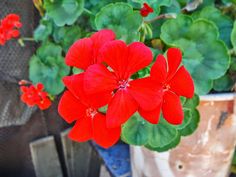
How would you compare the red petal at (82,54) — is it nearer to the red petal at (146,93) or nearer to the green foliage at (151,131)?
the red petal at (146,93)

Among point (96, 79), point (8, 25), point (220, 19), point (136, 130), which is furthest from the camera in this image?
point (8, 25)

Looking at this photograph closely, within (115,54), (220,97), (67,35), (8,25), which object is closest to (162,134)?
(220,97)

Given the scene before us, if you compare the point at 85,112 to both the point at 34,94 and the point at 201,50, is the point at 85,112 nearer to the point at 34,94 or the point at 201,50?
the point at 201,50

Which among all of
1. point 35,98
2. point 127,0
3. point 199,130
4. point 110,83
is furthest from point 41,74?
point 110,83

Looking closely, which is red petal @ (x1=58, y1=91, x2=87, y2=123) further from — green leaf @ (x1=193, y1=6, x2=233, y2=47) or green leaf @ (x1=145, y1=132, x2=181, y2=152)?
green leaf @ (x1=193, y1=6, x2=233, y2=47)

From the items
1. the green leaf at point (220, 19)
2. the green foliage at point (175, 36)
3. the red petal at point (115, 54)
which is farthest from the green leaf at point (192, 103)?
the red petal at point (115, 54)
